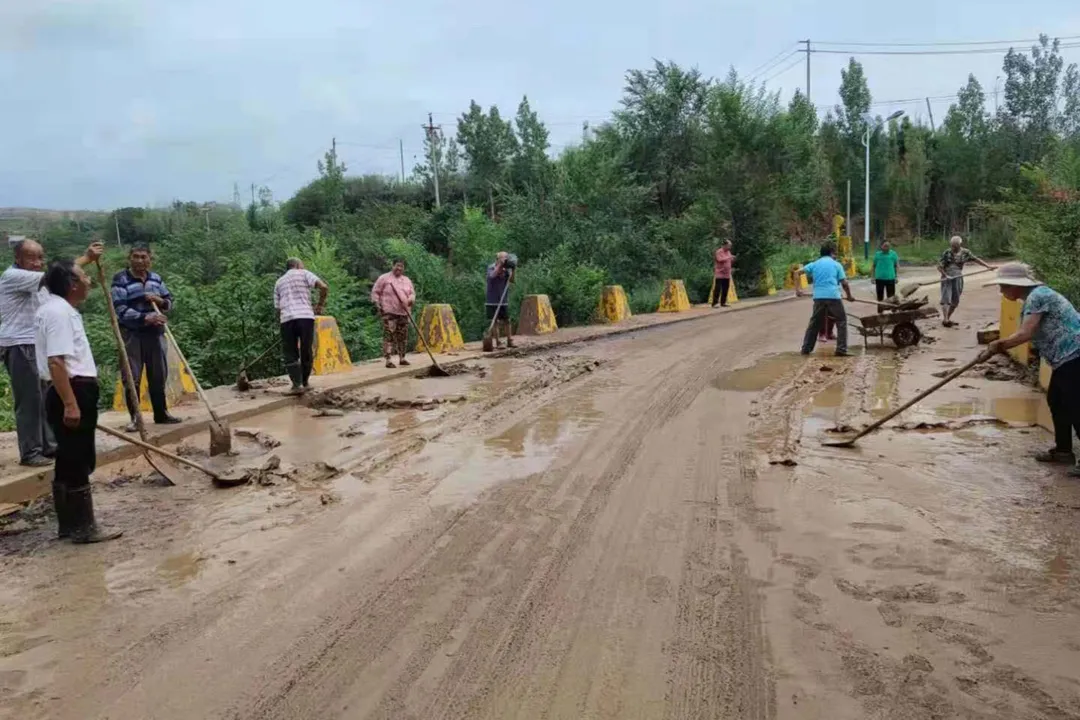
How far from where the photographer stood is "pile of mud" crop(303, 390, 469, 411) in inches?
344

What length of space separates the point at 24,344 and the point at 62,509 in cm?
179

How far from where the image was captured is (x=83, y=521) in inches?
192

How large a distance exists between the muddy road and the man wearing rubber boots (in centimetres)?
592

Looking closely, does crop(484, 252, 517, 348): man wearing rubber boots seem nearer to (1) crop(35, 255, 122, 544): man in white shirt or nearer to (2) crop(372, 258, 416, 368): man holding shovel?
(2) crop(372, 258, 416, 368): man holding shovel

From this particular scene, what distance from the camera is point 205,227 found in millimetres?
34656

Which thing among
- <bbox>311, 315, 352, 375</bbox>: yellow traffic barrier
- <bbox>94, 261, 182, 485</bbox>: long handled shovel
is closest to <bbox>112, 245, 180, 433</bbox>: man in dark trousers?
<bbox>94, 261, 182, 485</bbox>: long handled shovel

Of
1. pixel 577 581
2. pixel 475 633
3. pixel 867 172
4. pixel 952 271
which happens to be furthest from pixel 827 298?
pixel 867 172

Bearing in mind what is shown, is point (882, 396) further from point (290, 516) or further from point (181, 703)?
point (181, 703)

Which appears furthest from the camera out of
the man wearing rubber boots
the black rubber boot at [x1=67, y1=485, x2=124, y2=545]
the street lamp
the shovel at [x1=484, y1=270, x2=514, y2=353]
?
the street lamp

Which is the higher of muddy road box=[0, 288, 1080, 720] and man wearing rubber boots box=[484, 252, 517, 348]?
man wearing rubber boots box=[484, 252, 517, 348]

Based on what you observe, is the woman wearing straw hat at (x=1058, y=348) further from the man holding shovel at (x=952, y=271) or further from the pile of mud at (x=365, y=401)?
the man holding shovel at (x=952, y=271)

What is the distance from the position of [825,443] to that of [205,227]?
110 ft

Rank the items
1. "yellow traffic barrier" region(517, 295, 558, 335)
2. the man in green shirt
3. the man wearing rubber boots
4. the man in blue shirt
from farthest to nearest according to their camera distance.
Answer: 1. "yellow traffic barrier" region(517, 295, 558, 335)
2. the man in green shirt
3. the man wearing rubber boots
4. the man in blue shirt

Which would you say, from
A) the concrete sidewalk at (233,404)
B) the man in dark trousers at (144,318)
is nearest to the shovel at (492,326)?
the concrete sidewalk at (233,404)
